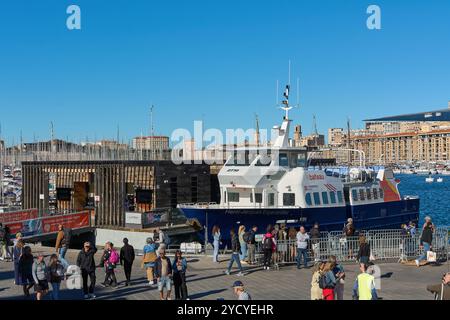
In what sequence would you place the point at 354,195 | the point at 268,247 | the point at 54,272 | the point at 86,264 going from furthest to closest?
1. the point at 354,195
2. the point at 268,247
3. the point at 86,264
4. the point at 54,272

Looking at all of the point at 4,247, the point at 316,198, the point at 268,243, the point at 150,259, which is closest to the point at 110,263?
the point at 150,259

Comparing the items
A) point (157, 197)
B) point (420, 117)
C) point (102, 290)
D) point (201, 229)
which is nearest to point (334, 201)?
point (201, 229)

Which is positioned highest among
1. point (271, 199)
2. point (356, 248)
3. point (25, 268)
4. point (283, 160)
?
point (283, 160)

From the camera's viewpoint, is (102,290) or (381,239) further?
(381,239)

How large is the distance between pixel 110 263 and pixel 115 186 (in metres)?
20.3

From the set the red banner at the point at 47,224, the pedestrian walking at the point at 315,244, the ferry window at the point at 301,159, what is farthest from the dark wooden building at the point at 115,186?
the pedestrian walking at the point at 315,244

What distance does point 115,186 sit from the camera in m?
36.3

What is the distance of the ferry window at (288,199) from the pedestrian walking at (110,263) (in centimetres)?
1257

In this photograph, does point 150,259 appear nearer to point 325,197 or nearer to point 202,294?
point 202,294

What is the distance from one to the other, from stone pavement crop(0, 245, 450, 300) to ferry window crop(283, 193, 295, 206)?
7592mm
